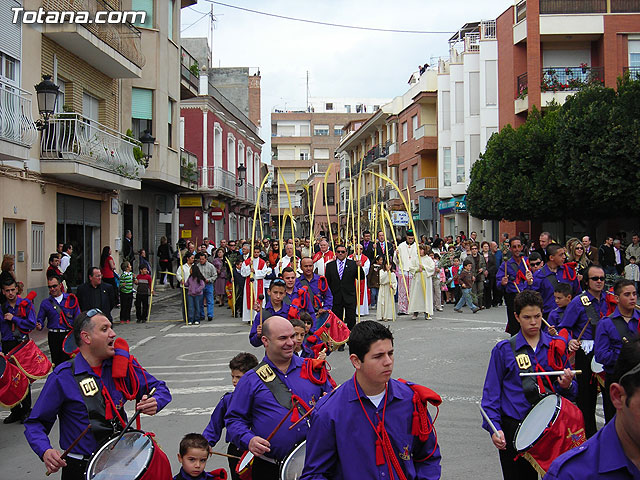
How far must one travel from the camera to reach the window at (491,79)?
3384 centimetres

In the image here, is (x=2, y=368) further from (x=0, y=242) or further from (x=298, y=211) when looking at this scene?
(x=298, y=211)

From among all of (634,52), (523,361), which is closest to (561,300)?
(523,361)

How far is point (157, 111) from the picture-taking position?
24781 mm

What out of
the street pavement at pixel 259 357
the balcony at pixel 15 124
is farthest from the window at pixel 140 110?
the balcony at pixel 15 124

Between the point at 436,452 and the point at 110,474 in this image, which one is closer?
the point at 436,452

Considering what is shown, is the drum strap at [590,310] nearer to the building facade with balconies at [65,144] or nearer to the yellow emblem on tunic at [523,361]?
the yellow emblem on tunic at [523,361]

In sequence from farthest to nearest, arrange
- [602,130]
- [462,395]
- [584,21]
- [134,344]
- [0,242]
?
[584,21], [602,130], [0,242], [134,344], [462,395]

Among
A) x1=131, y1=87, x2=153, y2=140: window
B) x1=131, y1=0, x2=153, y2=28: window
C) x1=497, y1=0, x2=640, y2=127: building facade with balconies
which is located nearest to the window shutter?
x1=131, y1=87, x2=153, y2=140: window

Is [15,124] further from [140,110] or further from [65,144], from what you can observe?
[140,110]

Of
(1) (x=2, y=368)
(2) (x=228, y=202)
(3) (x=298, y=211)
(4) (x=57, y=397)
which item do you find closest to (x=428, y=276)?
(1) (x=2, y=368)

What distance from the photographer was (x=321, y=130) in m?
84.4

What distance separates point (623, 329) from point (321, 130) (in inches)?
3146

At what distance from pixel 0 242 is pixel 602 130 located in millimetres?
17837

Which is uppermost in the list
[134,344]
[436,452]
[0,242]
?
[0,242]
